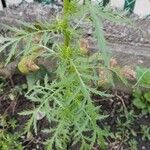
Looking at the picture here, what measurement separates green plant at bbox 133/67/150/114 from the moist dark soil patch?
0.05m

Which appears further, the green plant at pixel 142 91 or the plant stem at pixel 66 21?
the green plant at pixel 142 91

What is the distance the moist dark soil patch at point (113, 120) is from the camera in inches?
81.7

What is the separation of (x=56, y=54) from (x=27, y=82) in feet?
2.58

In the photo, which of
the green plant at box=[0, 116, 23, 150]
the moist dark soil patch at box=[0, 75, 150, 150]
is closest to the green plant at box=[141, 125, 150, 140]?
the moist dark soil patch at box=[0, 75, 150, 150]

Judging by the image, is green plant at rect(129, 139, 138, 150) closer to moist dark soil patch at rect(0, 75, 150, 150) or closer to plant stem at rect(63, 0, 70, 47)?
moist dark soil patch at rect(0, 75, 150, 150)

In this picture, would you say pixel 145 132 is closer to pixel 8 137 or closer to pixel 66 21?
pixel 8 137

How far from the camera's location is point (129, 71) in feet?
7.00

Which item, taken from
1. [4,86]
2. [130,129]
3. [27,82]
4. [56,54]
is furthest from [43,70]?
[56,54]

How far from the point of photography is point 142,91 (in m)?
2.24

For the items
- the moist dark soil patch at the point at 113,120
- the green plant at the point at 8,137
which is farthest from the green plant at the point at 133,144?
the green plant at the point at 8,137

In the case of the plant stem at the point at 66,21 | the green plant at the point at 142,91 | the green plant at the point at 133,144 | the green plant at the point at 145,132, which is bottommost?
the green plant at the point at 133,144

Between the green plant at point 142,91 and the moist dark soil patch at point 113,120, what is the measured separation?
0.05 metres

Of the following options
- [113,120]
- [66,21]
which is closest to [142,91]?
[113,120]

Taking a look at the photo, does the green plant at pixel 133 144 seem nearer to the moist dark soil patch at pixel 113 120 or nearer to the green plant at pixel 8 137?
the moist dark soil patch at pixel 113 120
